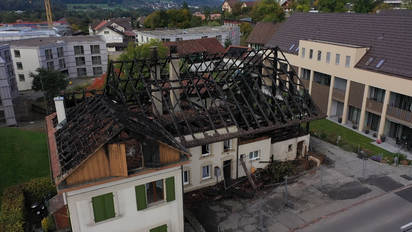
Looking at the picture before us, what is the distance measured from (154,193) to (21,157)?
769 inches

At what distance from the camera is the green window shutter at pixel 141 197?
18250 mm

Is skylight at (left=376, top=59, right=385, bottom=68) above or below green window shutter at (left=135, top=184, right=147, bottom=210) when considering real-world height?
above

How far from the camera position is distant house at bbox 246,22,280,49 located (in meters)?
76.4

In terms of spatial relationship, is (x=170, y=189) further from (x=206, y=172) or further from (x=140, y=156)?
(x=206, y=172)

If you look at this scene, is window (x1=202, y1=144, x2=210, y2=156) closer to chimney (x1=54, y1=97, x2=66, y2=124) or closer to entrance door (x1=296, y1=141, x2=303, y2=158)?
entrance door (x1=296, y1=141, x2=303, y2=158)

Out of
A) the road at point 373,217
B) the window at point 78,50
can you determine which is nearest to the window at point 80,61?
the window at point 78,50

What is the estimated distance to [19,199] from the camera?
76.0 ft

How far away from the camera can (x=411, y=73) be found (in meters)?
32.9

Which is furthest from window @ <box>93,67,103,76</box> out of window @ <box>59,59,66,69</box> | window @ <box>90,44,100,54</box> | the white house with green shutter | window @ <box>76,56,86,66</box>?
the white house with green shutter

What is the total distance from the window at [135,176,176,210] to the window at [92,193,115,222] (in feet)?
5.01

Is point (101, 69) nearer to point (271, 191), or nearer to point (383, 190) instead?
point (271, 191)

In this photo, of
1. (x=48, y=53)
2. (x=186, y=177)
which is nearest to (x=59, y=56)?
(x=48, y=53)

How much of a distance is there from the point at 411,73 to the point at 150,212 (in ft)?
98.8

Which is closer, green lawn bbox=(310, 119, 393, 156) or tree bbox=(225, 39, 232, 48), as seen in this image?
green lawn bbox=(310, 119, 393, 156)
